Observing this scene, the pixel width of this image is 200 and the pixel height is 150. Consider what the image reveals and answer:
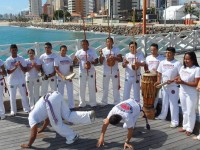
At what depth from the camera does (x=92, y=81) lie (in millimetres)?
7473

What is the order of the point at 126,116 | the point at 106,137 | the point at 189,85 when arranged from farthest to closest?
the point at 106,137, the point at 189,85, the point at 126,116

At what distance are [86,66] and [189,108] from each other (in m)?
2.58

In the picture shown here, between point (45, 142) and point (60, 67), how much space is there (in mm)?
1949

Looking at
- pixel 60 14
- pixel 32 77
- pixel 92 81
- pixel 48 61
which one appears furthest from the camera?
pixel 60 14

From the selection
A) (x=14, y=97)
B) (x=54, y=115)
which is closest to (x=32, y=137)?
(x=54, y=115)

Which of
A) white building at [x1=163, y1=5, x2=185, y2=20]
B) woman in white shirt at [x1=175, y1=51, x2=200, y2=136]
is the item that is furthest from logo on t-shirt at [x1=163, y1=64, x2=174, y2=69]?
white building at [x1=163, y1=5, x2=185, y2=20]

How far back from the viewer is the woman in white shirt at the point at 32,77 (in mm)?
6992

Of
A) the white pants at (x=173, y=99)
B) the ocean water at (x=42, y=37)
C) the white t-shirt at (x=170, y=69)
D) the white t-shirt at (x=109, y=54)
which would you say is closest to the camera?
the white t-shirt at (x=170, y=69)

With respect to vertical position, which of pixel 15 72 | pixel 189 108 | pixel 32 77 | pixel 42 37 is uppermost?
pixel 15 72

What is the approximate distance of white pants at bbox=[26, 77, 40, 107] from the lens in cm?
717

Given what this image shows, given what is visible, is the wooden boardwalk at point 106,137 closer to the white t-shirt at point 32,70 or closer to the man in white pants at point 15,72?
the man in white pants at point 15,72

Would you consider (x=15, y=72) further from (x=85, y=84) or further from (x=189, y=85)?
(x=189, y=85)

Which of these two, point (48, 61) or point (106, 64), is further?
point (106, 64)

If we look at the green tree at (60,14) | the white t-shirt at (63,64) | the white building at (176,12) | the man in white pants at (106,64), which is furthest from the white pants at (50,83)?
the green tree at (60,14)
